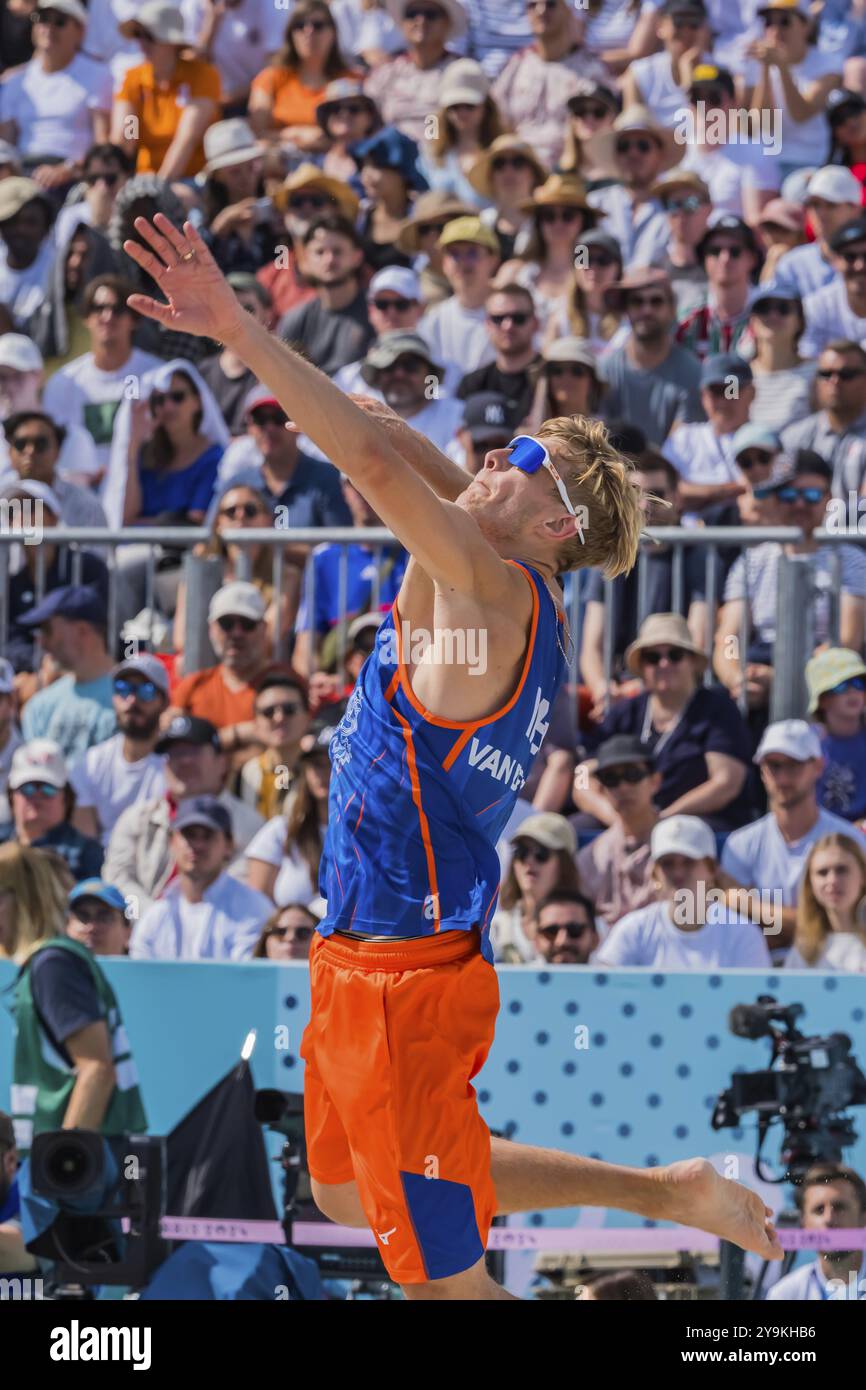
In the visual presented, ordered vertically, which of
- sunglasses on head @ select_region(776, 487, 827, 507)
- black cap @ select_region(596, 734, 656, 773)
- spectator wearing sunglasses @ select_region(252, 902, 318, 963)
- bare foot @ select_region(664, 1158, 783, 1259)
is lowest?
bare foot @ select_region(664, 1158, 783, 1259)

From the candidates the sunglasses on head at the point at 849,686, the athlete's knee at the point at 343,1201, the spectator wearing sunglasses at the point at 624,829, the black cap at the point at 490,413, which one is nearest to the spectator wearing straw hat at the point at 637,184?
the black cap at the point at 490,413

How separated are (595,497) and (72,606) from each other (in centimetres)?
385

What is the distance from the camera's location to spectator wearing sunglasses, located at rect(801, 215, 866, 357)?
8758mm

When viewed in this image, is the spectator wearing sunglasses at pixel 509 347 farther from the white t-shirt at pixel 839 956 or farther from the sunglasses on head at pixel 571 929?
the white t-shirt at pixel 839 956

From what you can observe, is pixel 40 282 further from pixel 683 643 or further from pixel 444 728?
pixel 444 728

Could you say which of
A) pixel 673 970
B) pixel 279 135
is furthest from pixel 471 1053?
pixel 279 135

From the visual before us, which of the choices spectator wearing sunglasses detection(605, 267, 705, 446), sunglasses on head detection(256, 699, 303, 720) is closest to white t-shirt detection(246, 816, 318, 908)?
sunglasses on head detection(256, 699, 303, 720)

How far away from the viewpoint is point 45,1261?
6.82 m

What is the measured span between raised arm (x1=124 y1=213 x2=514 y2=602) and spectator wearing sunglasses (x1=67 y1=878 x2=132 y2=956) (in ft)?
10.8

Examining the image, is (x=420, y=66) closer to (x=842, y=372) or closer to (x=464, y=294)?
(x=464, y=294)

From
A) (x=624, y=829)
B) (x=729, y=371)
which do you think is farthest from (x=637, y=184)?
(x=624, y=829)

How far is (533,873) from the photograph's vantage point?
7.21 m

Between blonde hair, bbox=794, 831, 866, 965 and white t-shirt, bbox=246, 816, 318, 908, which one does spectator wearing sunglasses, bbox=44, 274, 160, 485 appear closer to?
white t-shirt, bbox=246, 816, 318, 908

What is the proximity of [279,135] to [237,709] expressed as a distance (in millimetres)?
4229
